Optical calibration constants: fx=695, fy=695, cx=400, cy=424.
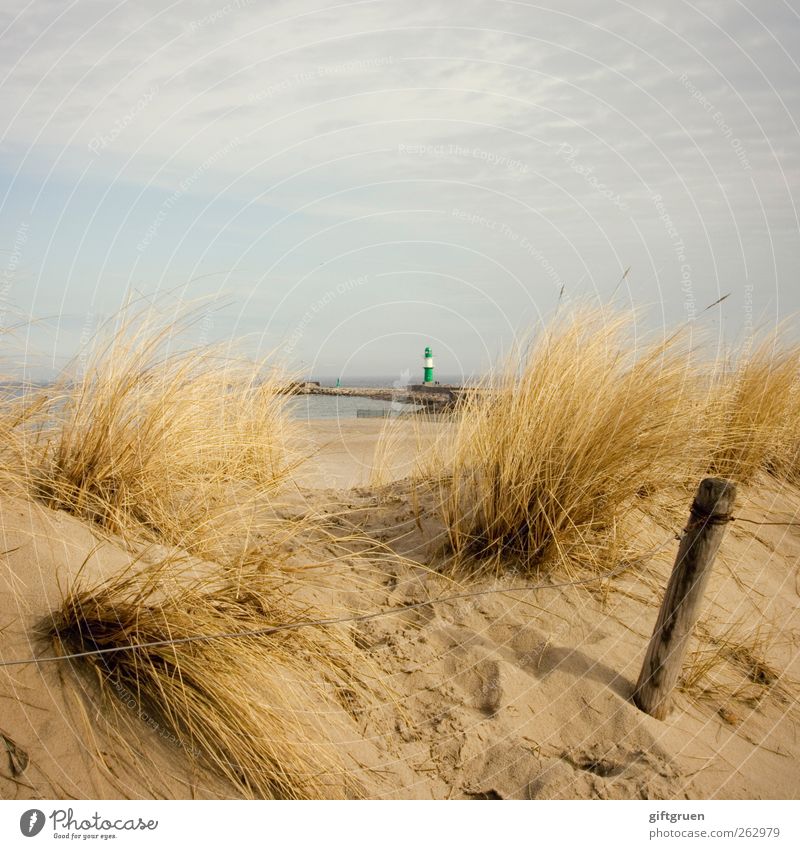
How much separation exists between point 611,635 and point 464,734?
3.06 feet

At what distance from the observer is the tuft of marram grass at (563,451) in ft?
11.0

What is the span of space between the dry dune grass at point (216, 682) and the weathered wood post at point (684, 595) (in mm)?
1221

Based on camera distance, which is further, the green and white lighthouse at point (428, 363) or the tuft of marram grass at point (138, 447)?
the green and white lighthouse at point (428, 363)

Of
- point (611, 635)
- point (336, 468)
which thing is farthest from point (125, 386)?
point (336, 468)

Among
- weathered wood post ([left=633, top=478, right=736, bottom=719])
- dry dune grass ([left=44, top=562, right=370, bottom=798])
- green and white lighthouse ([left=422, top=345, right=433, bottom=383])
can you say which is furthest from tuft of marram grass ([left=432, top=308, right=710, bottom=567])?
green and white lighthouse ([left=422, top=345, right=433, bottom=383])

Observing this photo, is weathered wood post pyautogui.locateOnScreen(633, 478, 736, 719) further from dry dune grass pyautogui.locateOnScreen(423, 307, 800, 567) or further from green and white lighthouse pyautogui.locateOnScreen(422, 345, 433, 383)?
green and white lighthouse pyautogui.locateOnScreen(422, 345, 433, 383)

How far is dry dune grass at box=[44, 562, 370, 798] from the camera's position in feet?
6.95

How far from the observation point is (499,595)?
10.8 feet

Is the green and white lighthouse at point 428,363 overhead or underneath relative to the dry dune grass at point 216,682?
overhead

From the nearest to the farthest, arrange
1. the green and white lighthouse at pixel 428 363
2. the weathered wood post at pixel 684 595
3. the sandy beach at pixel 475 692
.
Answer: the sandy beach at pixel 475 692 → the weathered wood post at pixel 684 595 → the green and white lighthouse at pixel 428 363

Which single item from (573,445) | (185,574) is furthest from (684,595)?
(185,574)

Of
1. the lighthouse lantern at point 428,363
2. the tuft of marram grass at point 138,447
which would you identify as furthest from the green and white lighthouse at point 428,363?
the tuft of marram grass at point 138,447

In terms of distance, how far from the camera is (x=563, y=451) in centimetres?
338

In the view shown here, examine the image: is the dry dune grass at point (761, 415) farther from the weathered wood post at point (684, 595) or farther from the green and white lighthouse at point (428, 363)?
the green and white lighthouse at point (428, 363)
